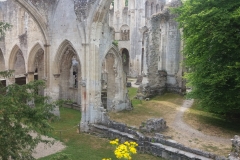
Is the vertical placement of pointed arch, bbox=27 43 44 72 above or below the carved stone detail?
below

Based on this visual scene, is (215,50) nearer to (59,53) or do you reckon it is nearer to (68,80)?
(59,53)

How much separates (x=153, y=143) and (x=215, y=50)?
5.27 metres

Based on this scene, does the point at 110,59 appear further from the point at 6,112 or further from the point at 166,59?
the point at 6,112

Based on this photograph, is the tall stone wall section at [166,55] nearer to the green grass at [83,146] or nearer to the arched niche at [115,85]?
the arched niche at [115,85]

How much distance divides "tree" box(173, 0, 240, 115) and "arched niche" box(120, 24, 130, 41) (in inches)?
1027

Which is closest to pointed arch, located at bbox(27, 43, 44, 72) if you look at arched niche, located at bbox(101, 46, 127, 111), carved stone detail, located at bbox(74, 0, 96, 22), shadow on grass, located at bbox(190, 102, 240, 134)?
arched niche, located at bbox(101, 46, 127, 111)

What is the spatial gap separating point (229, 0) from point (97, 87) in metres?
7.57

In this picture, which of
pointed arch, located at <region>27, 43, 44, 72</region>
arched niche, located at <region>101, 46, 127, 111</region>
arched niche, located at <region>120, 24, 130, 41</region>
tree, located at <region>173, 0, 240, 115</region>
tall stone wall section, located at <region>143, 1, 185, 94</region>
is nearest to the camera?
tree, located at <region>173, 0, 240, 115</region>

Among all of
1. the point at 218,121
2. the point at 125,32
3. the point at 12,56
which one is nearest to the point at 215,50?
the point at 218,121

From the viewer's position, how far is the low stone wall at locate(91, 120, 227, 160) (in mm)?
9367

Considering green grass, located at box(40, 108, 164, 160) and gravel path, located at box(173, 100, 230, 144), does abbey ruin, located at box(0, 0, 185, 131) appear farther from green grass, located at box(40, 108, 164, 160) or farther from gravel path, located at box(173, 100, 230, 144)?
gravel path, located at box(173, 100, 230, 144)

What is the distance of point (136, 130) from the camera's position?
12.1 meters

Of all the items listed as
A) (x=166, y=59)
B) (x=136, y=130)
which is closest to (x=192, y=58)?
(x=136, y=130)

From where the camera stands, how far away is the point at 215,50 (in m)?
11.9
